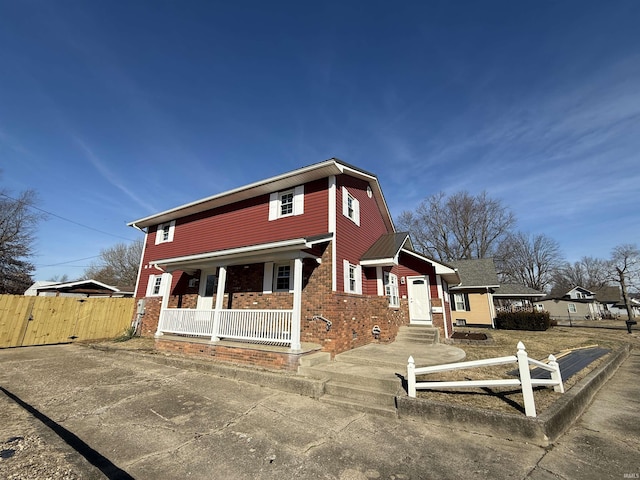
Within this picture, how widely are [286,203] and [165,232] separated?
334 inches

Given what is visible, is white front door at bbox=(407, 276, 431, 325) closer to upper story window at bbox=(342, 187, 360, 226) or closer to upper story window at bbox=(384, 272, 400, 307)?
upper story window at bbox=(384, 272, 400, 307)

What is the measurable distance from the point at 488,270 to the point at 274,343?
64.6 ft

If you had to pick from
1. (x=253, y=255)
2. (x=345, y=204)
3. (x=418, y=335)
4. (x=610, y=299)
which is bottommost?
(x=418, y=335)

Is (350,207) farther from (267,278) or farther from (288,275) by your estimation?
(267,278)

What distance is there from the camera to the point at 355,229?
1073 centimetres

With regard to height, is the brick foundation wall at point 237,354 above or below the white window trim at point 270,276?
below

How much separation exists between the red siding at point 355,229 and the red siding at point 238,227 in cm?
62

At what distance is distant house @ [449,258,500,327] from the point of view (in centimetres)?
2025

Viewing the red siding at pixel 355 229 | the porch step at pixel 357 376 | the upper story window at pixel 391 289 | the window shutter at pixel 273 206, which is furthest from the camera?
the upper story window at pixel 391 289

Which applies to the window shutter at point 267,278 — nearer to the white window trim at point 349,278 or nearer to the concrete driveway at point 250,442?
the white window trim at point 349,278

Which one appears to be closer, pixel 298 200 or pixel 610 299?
pixel 298 200

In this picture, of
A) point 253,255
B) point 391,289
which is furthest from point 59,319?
point 391,289

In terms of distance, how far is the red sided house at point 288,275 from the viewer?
8.02 m

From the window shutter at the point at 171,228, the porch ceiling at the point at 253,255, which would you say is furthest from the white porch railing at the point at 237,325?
the window shutter at the point at 171,228
